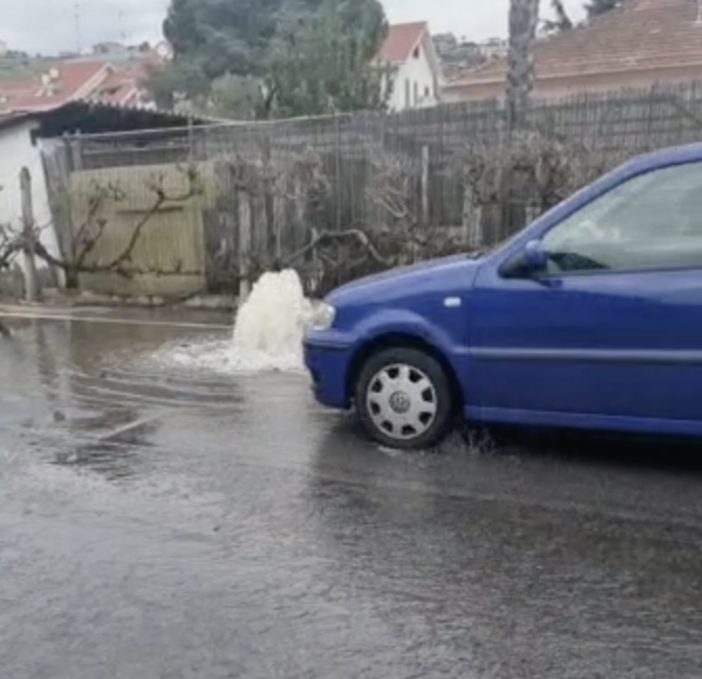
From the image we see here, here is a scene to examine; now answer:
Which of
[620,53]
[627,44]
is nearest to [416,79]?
[627,44]

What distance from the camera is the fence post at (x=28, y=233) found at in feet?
47.3

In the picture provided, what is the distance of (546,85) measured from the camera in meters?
24.1

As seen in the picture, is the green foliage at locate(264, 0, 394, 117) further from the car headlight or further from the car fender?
the car fender

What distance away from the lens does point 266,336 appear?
390 inches

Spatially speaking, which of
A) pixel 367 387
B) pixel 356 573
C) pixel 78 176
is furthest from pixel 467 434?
pixel 78 176

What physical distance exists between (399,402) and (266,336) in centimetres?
371

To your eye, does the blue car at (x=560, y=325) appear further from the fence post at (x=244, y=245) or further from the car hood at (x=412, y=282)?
the fence post at (x=244, y=245)

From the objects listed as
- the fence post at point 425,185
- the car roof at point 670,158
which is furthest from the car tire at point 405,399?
the fence post at point 425,185

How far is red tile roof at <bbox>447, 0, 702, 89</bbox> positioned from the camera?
22.8 m

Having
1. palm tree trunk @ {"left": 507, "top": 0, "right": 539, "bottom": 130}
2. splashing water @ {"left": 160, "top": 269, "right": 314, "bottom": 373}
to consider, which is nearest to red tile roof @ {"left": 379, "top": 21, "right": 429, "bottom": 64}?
palm tree trunk @ {"left": 507, "top": 0, "right": 539, "bottom": 130}

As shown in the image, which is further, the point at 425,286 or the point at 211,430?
the point at 211,430

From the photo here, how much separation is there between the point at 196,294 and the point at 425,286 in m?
7.92

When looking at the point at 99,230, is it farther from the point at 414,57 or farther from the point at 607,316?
the point at 414,57

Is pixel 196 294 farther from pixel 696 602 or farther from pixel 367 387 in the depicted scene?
pixel 696 602
